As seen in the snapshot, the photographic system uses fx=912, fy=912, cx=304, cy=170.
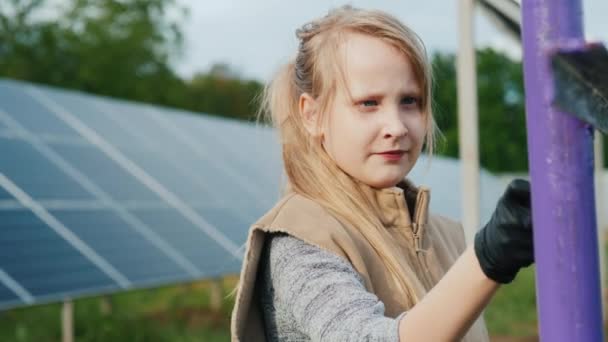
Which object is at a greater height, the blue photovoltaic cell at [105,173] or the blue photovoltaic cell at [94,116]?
the blue photovoltaic cell at [94,116]

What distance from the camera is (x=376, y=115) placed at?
164cm

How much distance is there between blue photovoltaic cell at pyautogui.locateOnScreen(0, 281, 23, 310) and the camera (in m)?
4.85

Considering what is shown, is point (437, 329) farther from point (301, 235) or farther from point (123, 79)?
point (123, 79)

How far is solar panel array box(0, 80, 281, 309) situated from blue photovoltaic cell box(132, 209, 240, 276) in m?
0.01

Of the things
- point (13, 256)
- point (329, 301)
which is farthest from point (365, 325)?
point (13, 256)

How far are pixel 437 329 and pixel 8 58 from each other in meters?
31.8

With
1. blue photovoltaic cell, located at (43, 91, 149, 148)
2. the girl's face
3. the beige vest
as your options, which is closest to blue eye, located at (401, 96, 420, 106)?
the girl's face

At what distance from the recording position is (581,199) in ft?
3.48

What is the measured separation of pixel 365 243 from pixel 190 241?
Result: 19.3 feet

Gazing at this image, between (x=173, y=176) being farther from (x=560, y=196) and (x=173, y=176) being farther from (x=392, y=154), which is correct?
(x=560, y=196)

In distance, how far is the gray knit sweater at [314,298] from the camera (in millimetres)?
1282

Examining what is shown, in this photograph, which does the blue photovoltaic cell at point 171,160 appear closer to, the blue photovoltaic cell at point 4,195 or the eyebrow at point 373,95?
the blue photovoltaic cell at point 4,195

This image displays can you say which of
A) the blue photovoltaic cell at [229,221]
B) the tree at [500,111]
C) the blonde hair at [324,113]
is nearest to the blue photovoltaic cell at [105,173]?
the blue photovoltaic cell at [229,221]

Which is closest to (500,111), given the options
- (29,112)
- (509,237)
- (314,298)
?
(29,112)
